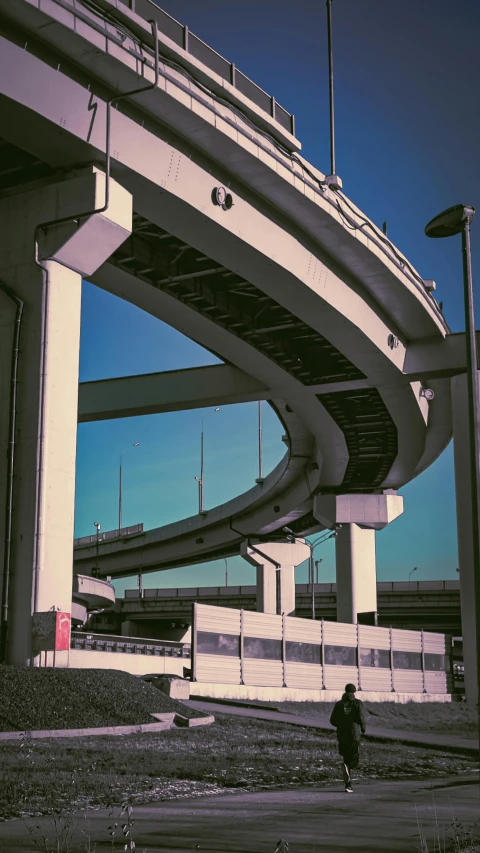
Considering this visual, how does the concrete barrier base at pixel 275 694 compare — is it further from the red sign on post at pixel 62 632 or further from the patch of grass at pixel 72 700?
the red sign on post at pixel 62 632

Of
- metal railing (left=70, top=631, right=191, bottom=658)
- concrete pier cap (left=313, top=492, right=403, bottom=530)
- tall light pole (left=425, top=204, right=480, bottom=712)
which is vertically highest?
concrete pier cap (left=313, top=492, right=403, bottom=530)

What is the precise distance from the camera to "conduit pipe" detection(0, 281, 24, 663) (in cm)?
2303

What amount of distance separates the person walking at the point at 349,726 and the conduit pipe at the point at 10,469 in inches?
423

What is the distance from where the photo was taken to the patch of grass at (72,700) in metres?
18.6

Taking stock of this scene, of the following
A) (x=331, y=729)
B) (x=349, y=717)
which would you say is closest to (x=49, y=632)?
(x=331, y=729)

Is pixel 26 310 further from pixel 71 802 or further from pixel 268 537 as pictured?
pixel 268 537

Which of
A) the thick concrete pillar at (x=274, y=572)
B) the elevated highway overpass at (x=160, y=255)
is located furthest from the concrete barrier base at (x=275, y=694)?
the thick concrete pillar at (x=274, y=572)

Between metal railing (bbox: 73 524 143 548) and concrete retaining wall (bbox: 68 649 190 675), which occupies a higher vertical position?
metal railing (bbox: 73 524 143 548)

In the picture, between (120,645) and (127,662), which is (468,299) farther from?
(120,645)

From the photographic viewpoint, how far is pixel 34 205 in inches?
988

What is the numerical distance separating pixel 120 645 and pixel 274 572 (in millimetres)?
38444

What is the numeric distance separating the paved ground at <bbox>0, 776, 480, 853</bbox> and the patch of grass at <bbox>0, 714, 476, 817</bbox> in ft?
2.40

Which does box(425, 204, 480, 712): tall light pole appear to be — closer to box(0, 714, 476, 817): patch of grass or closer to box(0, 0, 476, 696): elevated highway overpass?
box(0, 714, 476, 817): patch of grass

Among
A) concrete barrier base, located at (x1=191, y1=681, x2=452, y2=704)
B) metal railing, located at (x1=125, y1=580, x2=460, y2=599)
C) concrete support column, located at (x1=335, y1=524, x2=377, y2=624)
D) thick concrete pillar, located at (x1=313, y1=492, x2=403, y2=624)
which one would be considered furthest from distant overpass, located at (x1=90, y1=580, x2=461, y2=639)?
concrete barrier base, located at (x1=191, y1=681, x2=452, y2=704)
